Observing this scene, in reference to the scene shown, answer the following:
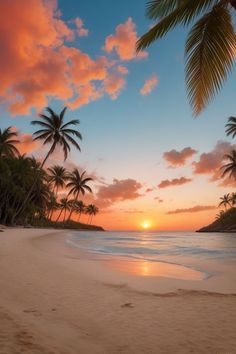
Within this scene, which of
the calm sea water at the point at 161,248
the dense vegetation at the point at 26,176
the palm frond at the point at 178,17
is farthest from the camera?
the dense vegetation at the point at 26,176

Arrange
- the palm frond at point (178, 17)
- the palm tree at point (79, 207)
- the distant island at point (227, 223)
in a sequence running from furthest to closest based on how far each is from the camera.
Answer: the palm tree at point (79, 207) < the distant island at point (227, 223) < the palm frond at point (178, 17)

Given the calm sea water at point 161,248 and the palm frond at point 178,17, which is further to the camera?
the calm sea water at point 161,248

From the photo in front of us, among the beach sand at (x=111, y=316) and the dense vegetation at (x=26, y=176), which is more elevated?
the dense vegetation at (x=26, y=176)

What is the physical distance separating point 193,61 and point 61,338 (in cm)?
482

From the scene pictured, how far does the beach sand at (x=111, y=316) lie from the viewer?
2.69 meters

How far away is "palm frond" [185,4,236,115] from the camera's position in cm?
479

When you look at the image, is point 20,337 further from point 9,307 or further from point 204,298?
point 204,298

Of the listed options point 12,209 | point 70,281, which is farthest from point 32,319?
point 12,209

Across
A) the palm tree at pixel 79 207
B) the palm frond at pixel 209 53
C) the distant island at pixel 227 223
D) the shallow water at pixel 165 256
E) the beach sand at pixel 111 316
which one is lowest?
the beach sand at pixel 111 316

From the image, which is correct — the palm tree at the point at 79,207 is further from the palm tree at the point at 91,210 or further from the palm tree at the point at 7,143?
the palm tree at the point at 7,143

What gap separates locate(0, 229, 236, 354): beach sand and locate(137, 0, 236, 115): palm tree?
3372 millimetres

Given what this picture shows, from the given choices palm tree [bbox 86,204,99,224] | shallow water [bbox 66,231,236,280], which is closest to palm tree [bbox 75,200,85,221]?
palm tree [bbox 86,204,99,224]

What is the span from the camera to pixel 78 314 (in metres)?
Answer: 3.69

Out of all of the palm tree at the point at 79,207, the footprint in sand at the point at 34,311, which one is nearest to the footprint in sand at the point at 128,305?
the footprint in sand at the point at 34,311
